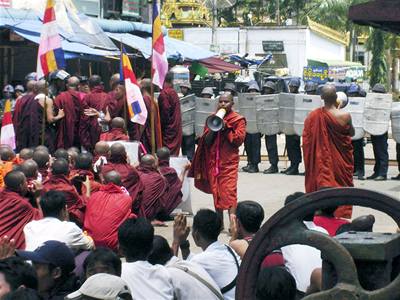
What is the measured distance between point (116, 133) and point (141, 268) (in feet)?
24.2

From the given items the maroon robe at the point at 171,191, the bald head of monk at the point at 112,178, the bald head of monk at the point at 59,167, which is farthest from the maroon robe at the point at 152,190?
the bald head of monk at the point at 59,167

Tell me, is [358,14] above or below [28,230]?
above

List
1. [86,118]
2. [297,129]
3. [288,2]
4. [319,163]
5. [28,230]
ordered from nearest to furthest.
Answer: [28,230], [319,163], [86,118], [297,129], [288,2]

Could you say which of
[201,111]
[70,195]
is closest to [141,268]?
[70,195]

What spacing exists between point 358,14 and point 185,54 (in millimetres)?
22646

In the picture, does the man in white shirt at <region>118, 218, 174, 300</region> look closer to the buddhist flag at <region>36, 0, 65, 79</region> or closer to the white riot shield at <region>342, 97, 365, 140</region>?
the buddhist flag at <region>36, 0, 65, 79</region>

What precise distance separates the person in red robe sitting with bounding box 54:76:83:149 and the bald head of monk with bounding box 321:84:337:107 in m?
4.20

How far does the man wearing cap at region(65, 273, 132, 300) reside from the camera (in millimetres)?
4410

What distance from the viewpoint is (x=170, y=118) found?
14508 millimetres

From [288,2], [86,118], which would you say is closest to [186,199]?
[86,118]

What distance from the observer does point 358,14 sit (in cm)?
665

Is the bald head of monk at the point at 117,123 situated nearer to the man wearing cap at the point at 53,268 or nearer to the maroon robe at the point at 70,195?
the maroon robe at the point at 70,195

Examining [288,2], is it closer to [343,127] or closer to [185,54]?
[185,54]

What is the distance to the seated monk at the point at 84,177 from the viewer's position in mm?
10508
